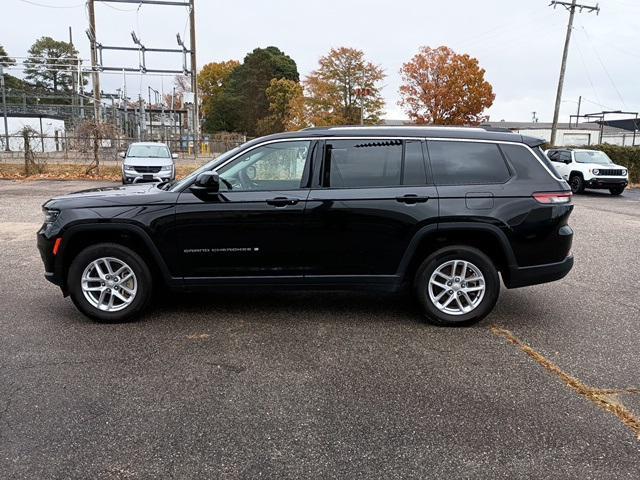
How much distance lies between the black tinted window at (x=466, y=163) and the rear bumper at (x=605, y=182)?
18.1m

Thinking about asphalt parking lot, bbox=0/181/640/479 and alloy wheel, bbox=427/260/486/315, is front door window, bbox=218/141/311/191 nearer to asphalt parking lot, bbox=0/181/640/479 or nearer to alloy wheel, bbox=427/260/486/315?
asphalt parking lot, bbox=0/181/640/479

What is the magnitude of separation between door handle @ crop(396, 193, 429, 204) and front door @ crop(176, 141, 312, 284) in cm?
88

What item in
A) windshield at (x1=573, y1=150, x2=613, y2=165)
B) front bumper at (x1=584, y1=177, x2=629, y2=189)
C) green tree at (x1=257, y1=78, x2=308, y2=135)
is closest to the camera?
front bumper at (x1=584, y1=177, x2=629, y2=189)

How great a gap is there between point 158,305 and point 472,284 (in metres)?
3.24

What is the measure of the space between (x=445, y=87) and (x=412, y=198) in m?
31.3

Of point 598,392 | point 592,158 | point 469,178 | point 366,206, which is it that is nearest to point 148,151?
point 366,206

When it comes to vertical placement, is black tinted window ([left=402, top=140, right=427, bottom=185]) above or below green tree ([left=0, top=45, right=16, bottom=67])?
below

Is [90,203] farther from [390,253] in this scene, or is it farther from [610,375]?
[610,375]

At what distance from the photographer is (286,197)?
4812 millimetres

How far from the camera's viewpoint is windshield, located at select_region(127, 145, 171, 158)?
19.0 meters

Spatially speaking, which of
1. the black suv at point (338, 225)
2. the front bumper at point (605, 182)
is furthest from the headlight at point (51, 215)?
the front bumper at point (605, 182)

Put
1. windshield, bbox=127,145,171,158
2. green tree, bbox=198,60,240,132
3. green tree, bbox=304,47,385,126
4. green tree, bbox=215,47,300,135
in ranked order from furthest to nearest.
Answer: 1. green tree, bbox=198,60,240,132
2. green tree, bbox=215,47,300,135
3. green tree, bbox=304,47,385,126
4. windshield, bbox=127,145,171,158

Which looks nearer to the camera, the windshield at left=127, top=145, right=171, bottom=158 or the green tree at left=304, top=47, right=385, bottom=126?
the windshield at left=127, top=145, right=171, bottom=158

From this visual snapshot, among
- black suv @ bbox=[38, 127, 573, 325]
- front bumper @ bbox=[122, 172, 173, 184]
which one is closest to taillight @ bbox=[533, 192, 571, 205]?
black suv @ bbox=[38, 127, 573, 325]
